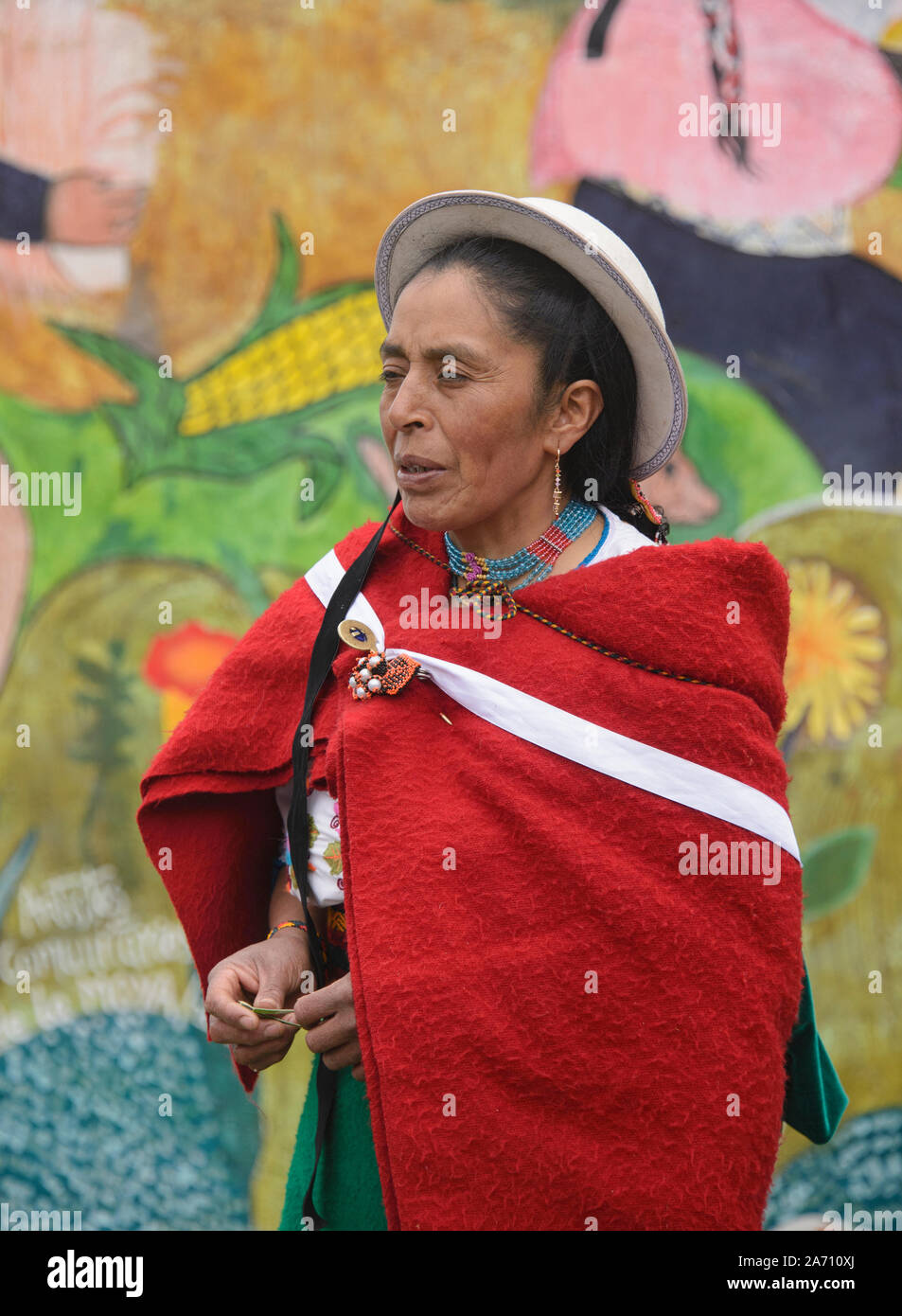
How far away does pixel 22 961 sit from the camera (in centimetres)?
390

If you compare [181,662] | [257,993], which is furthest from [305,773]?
[181,662]

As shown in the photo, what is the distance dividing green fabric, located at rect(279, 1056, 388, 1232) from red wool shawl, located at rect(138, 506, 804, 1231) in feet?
1.04

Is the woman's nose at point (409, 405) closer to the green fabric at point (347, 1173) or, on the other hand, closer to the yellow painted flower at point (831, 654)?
the green fabric at point (347, 1173)

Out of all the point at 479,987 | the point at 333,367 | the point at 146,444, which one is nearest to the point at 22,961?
the point at 146,444

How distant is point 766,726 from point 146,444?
2632mm

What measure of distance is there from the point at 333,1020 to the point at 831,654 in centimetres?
258

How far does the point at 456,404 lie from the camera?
188 cm

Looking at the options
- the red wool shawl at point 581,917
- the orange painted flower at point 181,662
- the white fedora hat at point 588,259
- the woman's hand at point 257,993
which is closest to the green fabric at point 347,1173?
the woman's hand at point 257,993

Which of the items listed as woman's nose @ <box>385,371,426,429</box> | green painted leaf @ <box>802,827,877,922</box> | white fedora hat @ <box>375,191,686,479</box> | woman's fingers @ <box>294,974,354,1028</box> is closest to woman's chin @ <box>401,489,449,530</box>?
woman's nose @ <box>385,371,426,429</box>

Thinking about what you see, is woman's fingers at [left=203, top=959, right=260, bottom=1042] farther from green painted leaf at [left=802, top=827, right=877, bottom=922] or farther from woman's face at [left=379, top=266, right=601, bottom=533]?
green painted leaf at [left=802, top=827, right=877, bottom=922]

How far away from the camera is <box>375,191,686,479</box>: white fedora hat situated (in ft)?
6.24

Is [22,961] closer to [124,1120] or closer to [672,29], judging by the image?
[124,1120]

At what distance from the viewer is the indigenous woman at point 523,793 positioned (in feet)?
5.60

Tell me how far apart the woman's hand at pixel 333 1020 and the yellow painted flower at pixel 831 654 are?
8.01 feet
